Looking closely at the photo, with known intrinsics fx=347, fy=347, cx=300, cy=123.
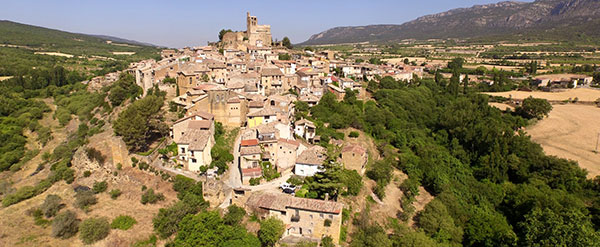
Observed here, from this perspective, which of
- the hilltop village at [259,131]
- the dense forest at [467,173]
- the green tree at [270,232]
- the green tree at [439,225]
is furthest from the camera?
the green tree at [439,225]

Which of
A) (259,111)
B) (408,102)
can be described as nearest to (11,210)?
(259,111)

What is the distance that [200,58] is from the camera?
2222 inches

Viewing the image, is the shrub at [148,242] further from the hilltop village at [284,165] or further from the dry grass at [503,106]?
the dry grass at [503,106]

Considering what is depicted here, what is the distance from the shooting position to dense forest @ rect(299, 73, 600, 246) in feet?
90.4

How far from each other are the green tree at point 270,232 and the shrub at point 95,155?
19703 mm

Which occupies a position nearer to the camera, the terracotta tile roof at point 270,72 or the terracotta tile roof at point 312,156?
the terracotta tile roof at point 312,156

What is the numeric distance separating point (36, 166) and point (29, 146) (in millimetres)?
9821

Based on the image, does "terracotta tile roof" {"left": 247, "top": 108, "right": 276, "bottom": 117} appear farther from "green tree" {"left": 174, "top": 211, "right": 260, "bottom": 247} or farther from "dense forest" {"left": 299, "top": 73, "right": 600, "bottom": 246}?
"green tree" {"left": 174, "top": 211, "right": 260, "bottom": 247}

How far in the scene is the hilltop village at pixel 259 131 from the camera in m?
25.9

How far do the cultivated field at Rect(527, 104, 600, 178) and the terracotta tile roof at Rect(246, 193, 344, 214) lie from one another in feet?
127

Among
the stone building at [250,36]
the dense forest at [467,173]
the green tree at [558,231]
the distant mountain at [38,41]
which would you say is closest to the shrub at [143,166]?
the dense forest at [467,173]

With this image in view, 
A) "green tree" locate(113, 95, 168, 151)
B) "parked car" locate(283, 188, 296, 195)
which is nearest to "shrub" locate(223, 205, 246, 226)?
"parked car" locate(283, 188, 296, 195)

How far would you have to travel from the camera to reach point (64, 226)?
2633 cm

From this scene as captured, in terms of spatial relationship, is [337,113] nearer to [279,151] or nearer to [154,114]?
[279,151]
